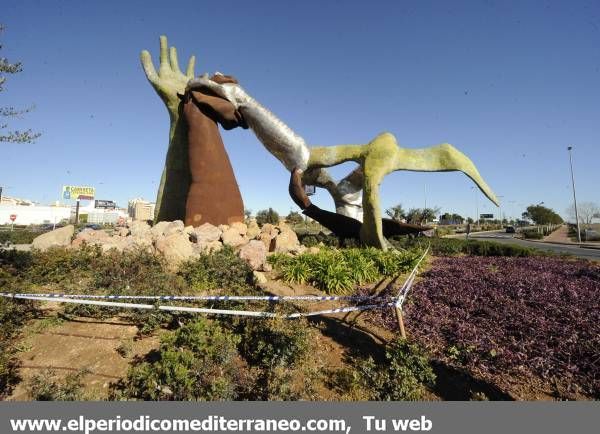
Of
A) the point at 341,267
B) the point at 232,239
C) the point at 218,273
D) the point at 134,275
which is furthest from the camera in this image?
the point at 232,239

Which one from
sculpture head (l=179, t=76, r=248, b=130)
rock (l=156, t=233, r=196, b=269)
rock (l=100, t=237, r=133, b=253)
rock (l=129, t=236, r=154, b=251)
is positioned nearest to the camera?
rock (l=156, t=233, r=196, b=269)

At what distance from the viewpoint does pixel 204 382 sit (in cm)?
395

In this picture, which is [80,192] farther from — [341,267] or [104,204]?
[341,267]

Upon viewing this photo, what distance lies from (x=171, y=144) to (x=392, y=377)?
14025 mm

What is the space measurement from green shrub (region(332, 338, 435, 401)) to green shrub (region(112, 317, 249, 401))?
51.7 inches

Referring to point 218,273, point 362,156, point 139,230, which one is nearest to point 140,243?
point 139,230

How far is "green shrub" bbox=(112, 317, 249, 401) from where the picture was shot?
379cm

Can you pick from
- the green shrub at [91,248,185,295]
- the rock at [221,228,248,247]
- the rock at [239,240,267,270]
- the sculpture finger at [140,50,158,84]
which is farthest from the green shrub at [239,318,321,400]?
the sculpture finger at [140,50,158,84]

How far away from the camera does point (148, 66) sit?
15914mm

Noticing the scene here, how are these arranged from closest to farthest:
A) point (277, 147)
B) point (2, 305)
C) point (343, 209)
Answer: point (2, 305) → point (277, 147) → point (343, 209)

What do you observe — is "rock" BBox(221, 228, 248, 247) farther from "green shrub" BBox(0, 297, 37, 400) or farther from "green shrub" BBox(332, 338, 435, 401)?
"green shrub" BBox(332, 338, 435, 401)

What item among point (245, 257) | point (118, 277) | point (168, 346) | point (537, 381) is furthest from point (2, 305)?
point (537, 381)

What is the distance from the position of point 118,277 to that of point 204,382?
15.5ft

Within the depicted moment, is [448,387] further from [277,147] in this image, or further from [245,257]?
[277,147]
